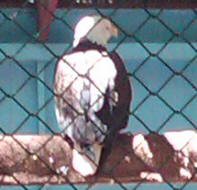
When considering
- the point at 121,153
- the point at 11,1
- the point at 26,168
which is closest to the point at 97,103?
the point at 121,153

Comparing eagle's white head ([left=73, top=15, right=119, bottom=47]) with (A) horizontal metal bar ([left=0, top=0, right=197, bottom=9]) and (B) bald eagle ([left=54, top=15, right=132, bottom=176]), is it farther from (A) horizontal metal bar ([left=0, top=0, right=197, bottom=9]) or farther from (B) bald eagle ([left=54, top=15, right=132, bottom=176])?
(B) bald eagle ([left=54, top=15, right=132, bottom=176])

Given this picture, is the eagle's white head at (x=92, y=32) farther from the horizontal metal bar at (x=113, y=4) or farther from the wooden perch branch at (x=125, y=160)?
the wooden perch branch at (x=125, y=160)

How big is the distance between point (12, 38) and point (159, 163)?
181 centimetres

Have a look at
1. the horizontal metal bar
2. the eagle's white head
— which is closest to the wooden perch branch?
the eagle's white head

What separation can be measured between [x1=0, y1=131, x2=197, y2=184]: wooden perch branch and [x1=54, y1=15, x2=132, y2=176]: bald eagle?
4.2 inches

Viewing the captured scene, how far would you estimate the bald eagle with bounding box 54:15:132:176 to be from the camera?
11.3 feet

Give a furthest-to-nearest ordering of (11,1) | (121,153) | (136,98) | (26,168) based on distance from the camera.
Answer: (136,98) < (11,1) < (121,153) < (26,168)

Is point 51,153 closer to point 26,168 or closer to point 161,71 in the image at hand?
point 26,168

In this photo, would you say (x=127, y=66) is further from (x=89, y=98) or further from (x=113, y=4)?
(x=89, y=98)

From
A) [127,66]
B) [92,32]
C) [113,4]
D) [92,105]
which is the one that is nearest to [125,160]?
[92,105]

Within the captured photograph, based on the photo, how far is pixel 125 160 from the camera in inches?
124

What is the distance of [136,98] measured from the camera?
195 inches

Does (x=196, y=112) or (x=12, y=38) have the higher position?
(x=12, y=38)

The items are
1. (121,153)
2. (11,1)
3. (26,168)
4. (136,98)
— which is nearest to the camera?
(26,168)
